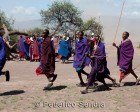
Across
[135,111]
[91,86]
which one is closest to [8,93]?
[91,86]

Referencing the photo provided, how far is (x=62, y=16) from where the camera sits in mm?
47344

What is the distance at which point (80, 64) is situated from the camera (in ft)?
38.8

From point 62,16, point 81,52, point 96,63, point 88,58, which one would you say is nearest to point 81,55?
point 81,52

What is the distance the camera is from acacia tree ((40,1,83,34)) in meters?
46.5

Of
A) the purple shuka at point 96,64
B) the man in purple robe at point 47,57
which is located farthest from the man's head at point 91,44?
the man in purple robe at point 47,57

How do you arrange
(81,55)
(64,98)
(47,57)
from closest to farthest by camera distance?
(64,98), (47,57), (81,55)

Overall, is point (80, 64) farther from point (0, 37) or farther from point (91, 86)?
point (0, 37)

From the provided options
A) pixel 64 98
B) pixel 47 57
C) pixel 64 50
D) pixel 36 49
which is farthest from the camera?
pixel 36 49

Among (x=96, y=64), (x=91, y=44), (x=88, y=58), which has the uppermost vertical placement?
Result: (x=91, y=44)

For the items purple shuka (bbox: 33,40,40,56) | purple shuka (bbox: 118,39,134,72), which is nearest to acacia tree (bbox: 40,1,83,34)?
purple shuka (bbox: 33,40,40,56)

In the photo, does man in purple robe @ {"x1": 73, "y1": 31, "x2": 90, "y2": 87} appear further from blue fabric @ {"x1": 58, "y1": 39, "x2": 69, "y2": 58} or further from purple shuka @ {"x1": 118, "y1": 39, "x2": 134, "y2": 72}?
blue fabric @ {"x1": 58, "y1": 39, "x2": 69, "y2": 58}

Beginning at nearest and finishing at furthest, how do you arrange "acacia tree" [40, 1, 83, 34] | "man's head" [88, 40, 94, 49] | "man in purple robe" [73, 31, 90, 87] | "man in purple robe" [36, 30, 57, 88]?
"man's head" [88, 40, 94, 49] → "man in purple robe" [36, 30, 57, 88] → "man in purple robe" [73, 31, 90, 87] → "acacia tree" [40, 1, 83, 34]

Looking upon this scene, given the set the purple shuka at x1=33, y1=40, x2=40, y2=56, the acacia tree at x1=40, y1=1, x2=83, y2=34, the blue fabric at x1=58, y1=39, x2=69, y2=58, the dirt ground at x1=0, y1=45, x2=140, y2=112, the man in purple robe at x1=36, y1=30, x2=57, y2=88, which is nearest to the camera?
the dirt ground at x1=0, y1=45, x2=140, y2=112

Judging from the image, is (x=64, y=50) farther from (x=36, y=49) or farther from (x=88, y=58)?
(x=88, y=58)
